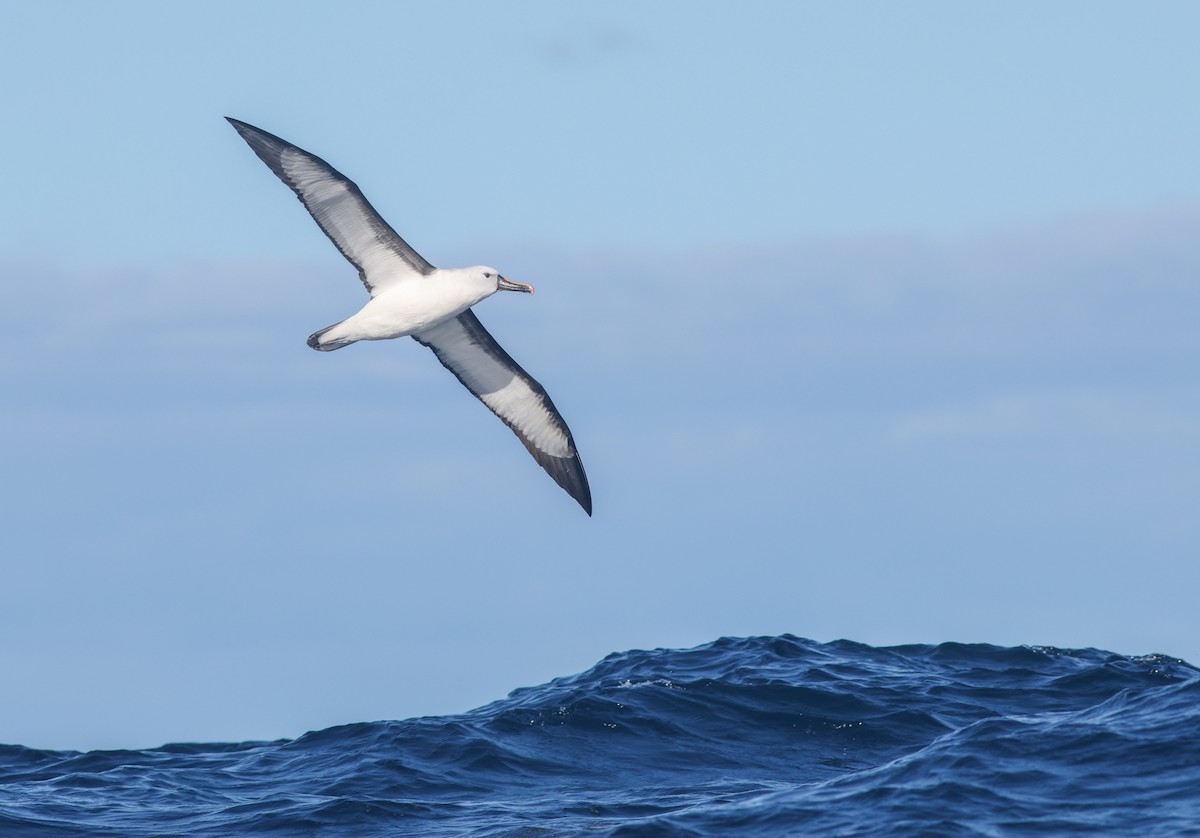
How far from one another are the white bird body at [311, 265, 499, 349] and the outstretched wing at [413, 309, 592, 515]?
3.96 ft

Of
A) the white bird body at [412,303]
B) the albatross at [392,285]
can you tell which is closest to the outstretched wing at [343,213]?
the albatross at [392,285]

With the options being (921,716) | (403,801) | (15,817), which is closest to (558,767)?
(403,801)

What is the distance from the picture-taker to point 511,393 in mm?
24000

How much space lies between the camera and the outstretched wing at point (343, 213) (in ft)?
64.6

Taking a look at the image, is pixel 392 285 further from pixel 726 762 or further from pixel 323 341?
pixel 726 762

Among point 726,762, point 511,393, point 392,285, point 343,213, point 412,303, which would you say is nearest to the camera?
point 343,213

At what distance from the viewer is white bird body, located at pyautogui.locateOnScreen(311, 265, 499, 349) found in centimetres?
2091

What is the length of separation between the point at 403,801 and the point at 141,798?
415 centimetres

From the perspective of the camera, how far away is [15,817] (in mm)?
Result: 19719

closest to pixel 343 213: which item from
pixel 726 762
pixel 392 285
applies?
pixel 392 285

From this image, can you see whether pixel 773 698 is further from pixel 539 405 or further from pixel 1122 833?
pixel 1122 833

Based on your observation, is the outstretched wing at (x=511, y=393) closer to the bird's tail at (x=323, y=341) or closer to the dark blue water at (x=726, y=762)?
the bird's tail at (x=323, y=341)

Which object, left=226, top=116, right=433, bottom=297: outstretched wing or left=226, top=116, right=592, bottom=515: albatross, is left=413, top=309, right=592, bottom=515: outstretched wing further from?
left=226, top=116, right=433, bottom=297: outstretched wing

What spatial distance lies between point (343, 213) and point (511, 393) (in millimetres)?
4646
